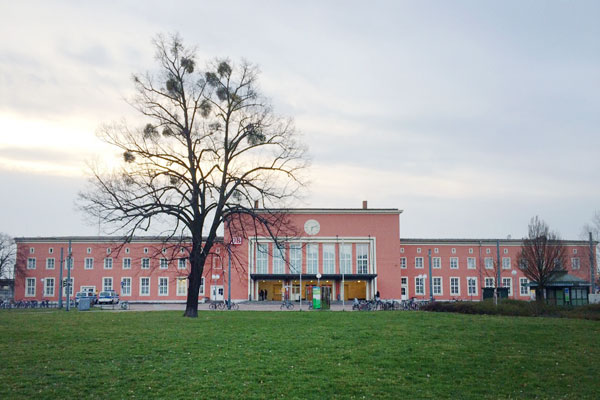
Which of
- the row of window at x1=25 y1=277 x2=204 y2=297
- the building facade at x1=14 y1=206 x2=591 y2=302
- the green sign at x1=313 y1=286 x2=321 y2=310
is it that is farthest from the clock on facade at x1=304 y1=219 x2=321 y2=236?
the green sign at x1=313 y1=286 x2=321 y2=310

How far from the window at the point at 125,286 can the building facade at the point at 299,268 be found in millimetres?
121

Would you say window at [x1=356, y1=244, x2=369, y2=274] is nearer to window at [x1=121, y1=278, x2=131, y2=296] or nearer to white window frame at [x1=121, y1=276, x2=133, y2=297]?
white window frame at [x1=121, y1=276, x2=133, y2=297]

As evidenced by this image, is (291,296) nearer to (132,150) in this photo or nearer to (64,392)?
(132,150)

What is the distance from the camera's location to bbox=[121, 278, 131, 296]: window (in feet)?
229

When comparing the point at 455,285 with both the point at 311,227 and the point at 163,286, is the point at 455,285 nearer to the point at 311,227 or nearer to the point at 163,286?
the point at 311,227

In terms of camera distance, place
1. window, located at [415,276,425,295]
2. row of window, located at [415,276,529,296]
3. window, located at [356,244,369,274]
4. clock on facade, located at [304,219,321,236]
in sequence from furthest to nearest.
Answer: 1. window, located at [415,276,425,295]
2. row of window, located at [415,276,529,296]
3. clock on facade, located at [304,219,321,236]
4. window, located at [356,244,369,274]

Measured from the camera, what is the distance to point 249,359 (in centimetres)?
1442

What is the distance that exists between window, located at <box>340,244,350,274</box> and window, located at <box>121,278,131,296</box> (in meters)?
25.7

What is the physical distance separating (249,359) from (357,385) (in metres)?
3.35

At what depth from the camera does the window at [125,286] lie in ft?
229

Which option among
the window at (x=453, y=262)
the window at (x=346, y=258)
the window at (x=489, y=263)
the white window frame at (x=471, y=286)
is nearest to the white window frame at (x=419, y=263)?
the window at (x=453, y=262)

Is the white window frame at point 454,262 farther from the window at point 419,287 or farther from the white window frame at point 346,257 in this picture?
the white window frame at point 346,257

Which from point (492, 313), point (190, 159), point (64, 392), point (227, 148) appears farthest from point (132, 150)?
point (492, 313)

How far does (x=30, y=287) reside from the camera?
71000 mm
